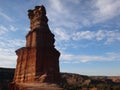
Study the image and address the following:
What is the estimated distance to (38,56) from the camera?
31109mm

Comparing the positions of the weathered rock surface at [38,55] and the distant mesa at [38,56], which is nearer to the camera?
the distant mesa at [38,56]

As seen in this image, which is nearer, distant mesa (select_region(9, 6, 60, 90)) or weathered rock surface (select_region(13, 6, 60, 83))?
distant mesa (select_region(9, 6, 60, 90))

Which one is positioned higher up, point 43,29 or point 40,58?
point 43,29

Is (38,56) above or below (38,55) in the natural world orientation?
below

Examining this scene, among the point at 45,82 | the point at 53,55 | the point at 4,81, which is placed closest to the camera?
the point at 45,82

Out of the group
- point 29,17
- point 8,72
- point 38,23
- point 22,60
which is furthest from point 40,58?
point 8,72

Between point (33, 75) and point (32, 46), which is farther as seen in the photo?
point (32, 46)

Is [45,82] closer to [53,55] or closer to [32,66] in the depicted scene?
[32,66]

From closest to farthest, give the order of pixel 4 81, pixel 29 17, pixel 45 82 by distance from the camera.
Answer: pixel 45 82 → pixel 29 17 → pixel 4 81

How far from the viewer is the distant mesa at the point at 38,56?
30.1 metres

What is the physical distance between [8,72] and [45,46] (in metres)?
66.6

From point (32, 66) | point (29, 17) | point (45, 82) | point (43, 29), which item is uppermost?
point (29, 17)

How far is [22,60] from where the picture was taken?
3325 cm

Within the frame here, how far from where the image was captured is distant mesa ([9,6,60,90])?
1185 inches
